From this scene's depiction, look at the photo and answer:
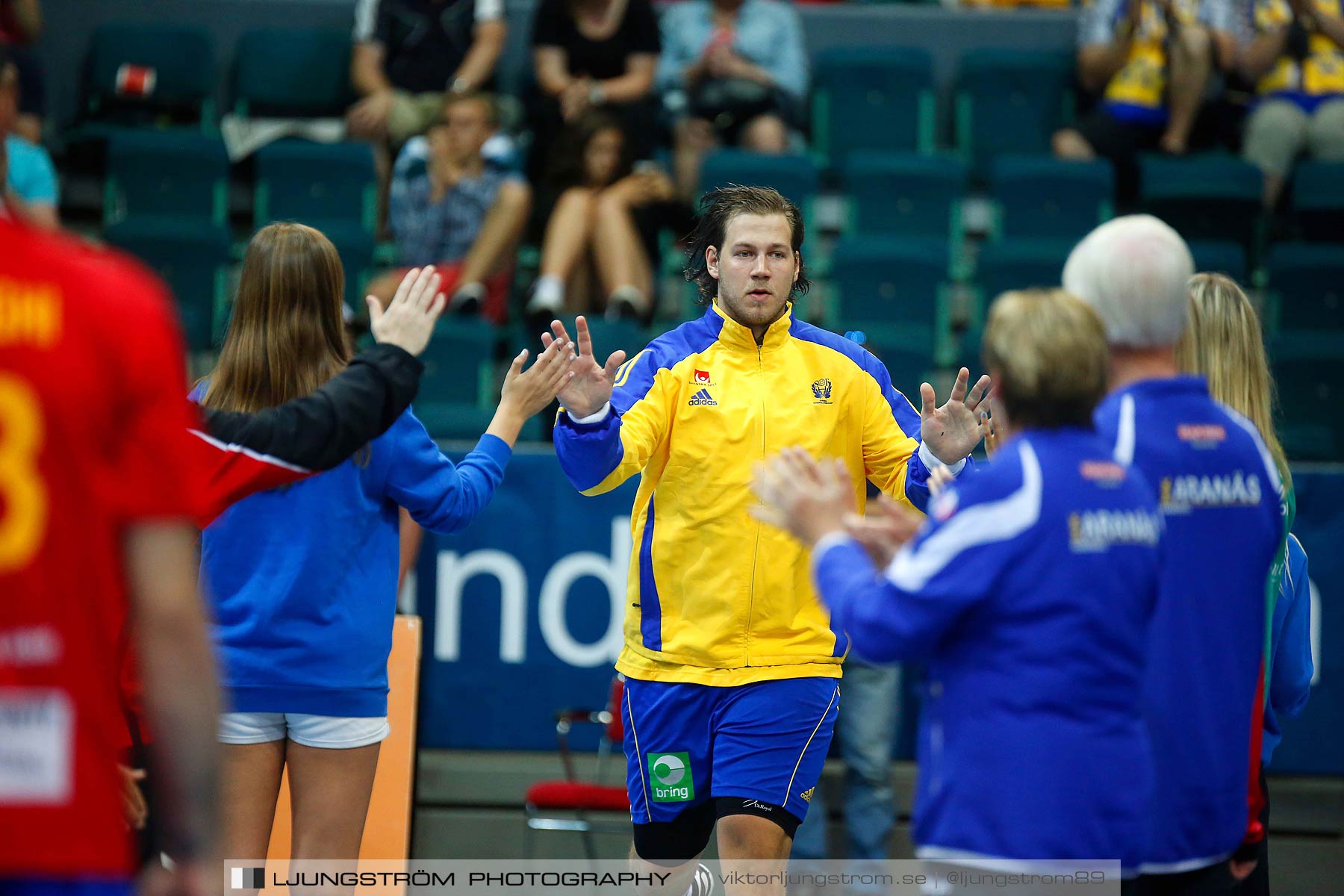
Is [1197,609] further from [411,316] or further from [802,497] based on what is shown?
[411,316]

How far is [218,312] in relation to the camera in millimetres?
8492

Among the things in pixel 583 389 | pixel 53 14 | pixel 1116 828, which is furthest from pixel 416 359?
pixel 53 14

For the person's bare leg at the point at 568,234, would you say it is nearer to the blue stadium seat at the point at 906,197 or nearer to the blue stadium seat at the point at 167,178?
the blue stadium seat at the point at 906,197

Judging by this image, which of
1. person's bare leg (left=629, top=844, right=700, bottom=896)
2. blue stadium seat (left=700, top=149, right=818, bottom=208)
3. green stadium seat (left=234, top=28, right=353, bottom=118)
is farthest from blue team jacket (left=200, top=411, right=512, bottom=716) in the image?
green stadium seat (left=234, top=28, right=353, bottom=118)

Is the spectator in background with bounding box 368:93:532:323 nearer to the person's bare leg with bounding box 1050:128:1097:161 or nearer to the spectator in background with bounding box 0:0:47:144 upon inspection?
the spectator in background with bounding box 0:0:47:144

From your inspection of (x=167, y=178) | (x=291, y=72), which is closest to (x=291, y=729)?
(x=167, y=178)

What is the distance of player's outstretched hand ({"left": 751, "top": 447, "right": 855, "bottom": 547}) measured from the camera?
272 cm

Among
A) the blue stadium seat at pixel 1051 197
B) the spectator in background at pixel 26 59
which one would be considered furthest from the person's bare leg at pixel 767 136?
the spectator in background at pixel 26 59

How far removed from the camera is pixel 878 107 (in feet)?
32.4

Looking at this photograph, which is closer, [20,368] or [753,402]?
[20,368]

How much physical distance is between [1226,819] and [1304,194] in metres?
Answer: 7.39

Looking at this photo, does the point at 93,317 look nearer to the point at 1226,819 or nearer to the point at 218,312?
the point at 1226,819

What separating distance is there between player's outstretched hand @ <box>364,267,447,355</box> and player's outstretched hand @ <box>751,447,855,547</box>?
0.96m

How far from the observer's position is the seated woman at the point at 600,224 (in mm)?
8281
